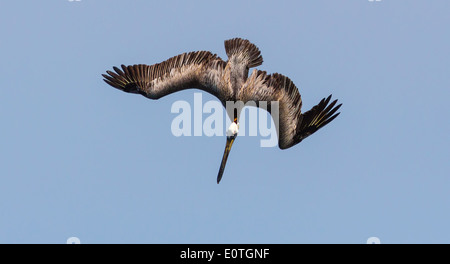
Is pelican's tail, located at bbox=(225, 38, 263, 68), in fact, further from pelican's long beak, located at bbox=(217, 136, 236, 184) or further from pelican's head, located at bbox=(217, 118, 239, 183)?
pelican's long beak, located at bbox=(217, 136, 236, 184)

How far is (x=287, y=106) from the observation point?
66.4 feet

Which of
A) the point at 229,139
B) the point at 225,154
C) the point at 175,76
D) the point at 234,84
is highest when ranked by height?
the point at 175,76

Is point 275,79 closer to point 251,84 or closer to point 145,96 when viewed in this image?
point 251,84

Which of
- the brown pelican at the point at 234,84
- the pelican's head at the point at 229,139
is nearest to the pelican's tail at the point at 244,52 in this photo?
the brown pelican at the point at 234,84

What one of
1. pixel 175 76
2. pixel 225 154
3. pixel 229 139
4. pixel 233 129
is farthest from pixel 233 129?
pixel 175 76

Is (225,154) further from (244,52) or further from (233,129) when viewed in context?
(244,52)

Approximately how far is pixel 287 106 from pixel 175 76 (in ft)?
8.34

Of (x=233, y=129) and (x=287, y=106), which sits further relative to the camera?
(x=233, y=129)

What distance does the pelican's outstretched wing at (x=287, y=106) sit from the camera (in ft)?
65.7

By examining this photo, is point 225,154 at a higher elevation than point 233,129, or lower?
lower

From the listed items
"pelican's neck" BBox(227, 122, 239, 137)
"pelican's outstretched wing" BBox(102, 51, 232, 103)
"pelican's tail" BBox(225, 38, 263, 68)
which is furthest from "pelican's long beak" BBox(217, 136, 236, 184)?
"pelican's tail" BBox(225, 38, 263, 68)

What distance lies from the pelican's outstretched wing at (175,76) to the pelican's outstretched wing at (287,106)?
1.90 ft

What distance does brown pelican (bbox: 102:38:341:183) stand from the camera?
2003 centimetres

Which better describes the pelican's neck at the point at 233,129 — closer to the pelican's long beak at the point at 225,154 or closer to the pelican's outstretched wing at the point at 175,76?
the pelican's long beak at the point at 225,154
